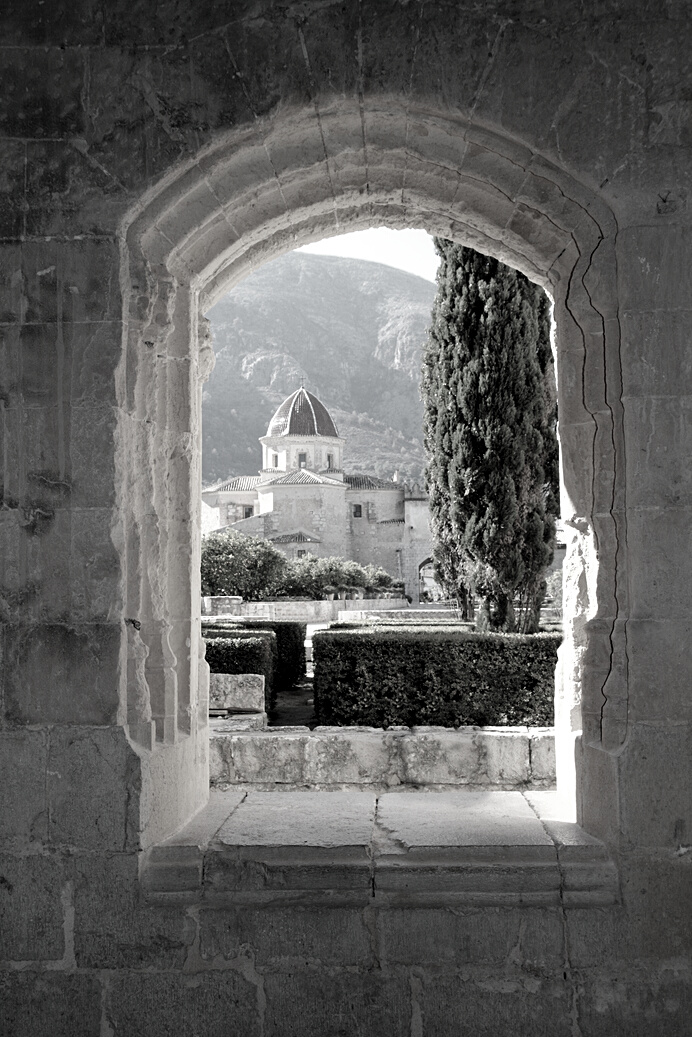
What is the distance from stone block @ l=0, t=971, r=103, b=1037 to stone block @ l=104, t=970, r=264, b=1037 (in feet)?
0.18

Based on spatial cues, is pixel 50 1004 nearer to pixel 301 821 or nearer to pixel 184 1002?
pixel 184 1002

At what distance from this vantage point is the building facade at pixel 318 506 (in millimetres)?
38281

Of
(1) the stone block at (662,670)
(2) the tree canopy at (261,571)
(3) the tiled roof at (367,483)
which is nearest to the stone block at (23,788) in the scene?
(1) the stone block at (662,670)

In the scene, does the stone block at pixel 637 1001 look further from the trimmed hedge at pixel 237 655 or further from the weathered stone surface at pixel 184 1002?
the trimmed hedge at pixel 237 655

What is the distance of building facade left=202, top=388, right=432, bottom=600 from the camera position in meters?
38.3

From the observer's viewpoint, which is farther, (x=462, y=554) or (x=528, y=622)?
(x=462, y=554)

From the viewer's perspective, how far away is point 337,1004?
2246mm

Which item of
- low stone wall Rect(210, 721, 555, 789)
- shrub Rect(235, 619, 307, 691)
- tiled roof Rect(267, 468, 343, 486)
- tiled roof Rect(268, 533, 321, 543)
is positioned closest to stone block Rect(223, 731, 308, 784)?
low stone wall Rect(210, 721, 555, 789)

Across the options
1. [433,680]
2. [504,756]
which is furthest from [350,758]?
[433,680]

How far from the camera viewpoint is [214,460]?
82.7 meters

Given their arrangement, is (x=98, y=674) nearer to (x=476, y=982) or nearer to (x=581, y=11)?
(x=476, y=982)

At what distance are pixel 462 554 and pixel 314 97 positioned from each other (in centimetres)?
740

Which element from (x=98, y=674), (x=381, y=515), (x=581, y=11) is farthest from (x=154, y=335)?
(x=381, y=515)

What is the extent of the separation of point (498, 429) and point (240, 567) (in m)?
14.2
